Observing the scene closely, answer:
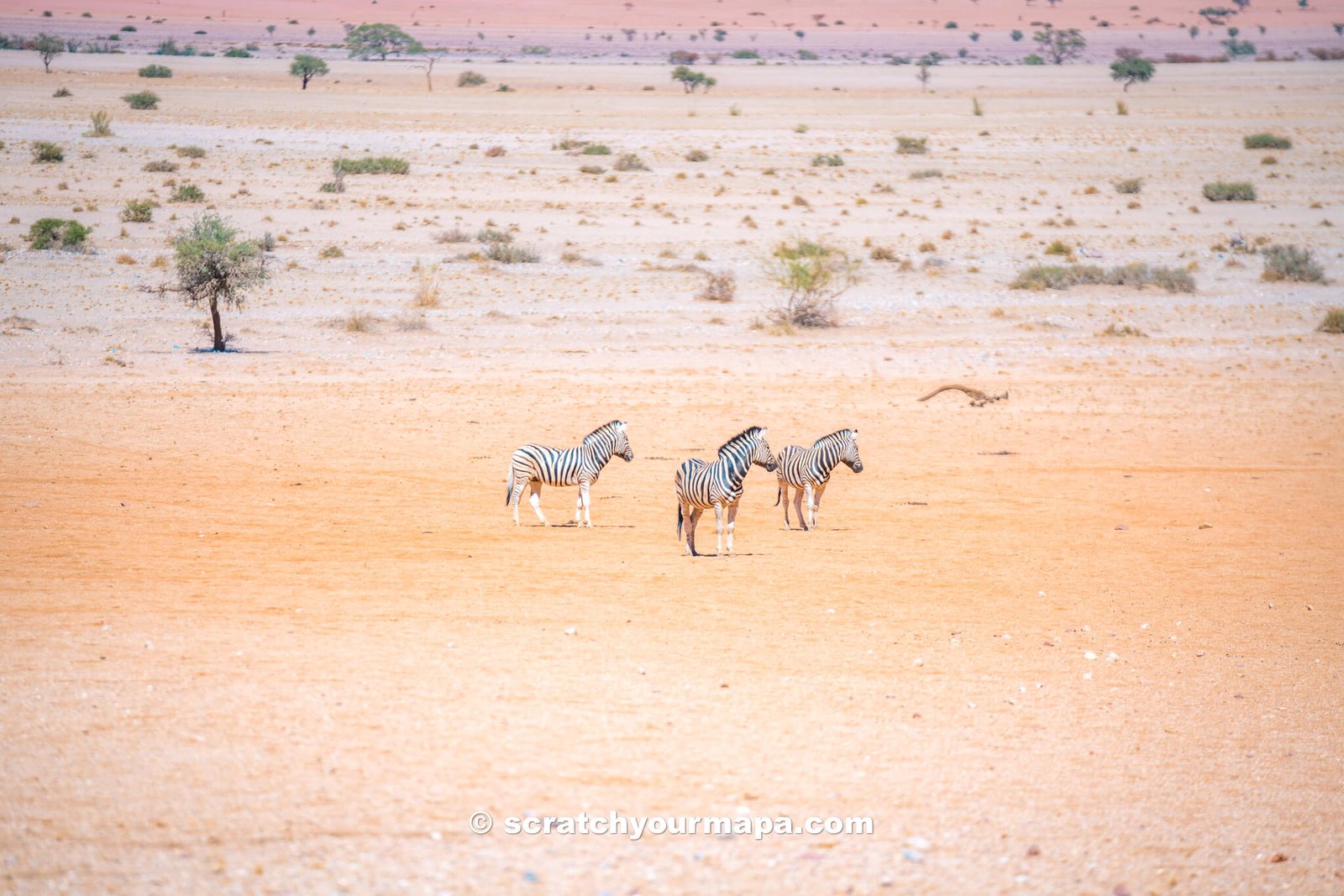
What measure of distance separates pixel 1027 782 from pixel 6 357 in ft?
62.8

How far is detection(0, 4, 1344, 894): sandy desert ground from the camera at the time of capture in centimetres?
636

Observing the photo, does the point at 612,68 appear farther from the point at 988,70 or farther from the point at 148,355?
the point at 148,355

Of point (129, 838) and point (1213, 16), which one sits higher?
point (1213, 16)

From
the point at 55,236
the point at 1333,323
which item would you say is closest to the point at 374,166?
the point at 55,236

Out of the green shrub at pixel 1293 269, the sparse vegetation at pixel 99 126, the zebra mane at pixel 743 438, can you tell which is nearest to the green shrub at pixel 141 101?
the sparse vegetation at pixel 99 126

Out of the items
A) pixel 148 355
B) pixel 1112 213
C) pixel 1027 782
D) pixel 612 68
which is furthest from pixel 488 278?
pixel 612 68

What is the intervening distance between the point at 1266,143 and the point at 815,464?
44258 millimetres

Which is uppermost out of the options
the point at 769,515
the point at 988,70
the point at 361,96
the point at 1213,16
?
the point at 1213,16

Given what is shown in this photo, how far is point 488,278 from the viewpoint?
27.8 metres

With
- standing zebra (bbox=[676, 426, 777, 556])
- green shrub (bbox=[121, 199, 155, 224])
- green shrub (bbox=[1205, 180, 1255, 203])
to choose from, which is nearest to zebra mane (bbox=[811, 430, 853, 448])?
standing zebra (bbox=[676, 426, 777, 556])

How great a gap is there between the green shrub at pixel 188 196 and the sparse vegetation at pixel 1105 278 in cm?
2172

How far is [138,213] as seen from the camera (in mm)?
31906

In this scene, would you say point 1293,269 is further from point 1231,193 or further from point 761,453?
point 761,453

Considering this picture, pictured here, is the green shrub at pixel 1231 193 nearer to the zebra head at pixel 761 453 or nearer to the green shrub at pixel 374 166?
the green shrub at pixel 374 166
